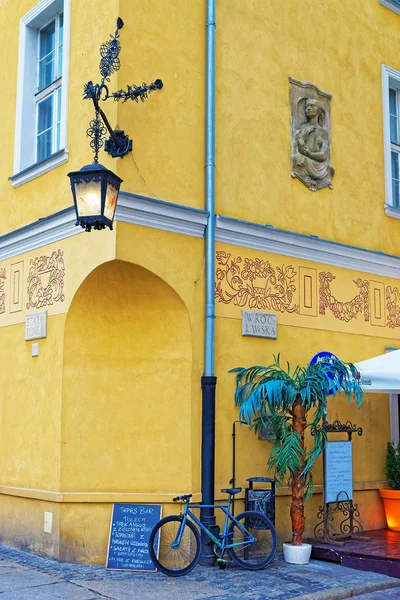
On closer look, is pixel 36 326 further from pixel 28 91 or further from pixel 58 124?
pixel 28 91

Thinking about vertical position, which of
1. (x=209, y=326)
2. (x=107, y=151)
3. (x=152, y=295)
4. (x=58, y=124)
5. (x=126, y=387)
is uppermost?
(x=58, y=124)

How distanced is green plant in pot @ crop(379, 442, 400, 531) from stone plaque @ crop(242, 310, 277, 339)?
8.85ft

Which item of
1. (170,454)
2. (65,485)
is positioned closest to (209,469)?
(170,454)

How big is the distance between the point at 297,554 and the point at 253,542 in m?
0.65

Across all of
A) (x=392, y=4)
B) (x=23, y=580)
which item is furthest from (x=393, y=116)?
(x=23, y=580)

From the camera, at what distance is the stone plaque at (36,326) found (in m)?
9.24

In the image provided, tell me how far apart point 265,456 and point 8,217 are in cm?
473

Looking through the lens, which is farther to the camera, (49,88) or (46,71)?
(46,71)

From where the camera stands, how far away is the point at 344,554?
28.6 feet

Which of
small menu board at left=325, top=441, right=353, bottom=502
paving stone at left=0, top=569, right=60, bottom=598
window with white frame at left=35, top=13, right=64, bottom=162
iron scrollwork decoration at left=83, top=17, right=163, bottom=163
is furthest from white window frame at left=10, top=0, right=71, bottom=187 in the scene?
small menu board at left=325, top=441, right=353, bottom=502

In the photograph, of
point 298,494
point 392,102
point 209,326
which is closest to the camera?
point 298,494

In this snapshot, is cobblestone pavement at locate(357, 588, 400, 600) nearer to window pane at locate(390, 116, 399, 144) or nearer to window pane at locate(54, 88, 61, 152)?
window pane at locate(54, 88, 61, 152)

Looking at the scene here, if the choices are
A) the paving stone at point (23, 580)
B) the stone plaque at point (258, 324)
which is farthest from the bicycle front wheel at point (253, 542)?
the stone plaque at point (258, 324)

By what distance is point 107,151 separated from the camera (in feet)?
27.6
